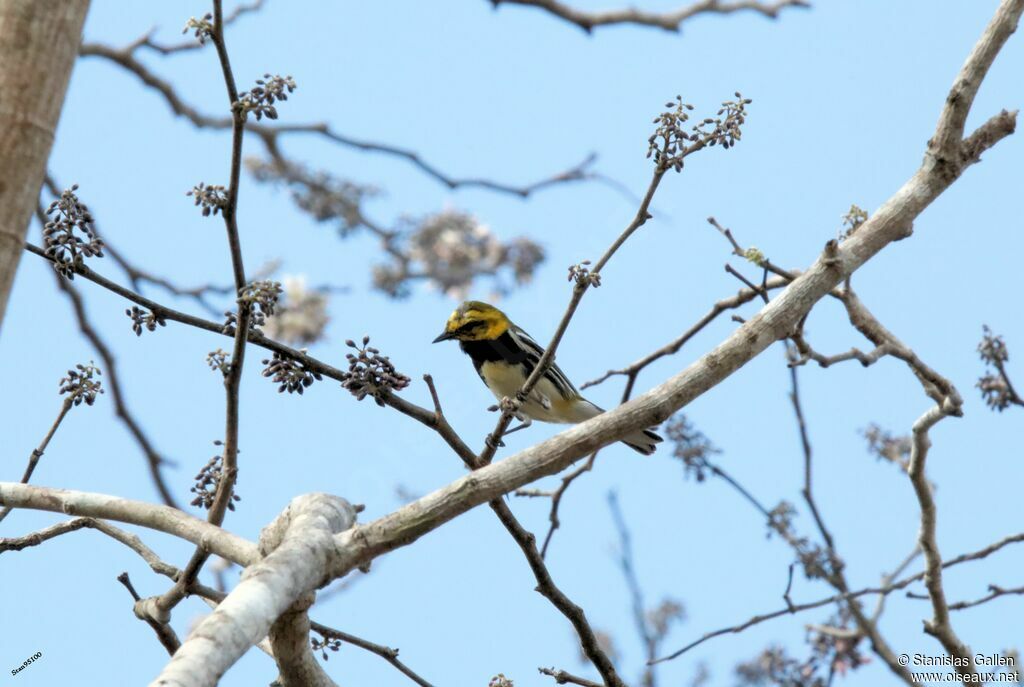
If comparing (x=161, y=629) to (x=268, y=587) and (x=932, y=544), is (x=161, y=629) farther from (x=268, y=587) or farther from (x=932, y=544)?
(x=932, y=544)

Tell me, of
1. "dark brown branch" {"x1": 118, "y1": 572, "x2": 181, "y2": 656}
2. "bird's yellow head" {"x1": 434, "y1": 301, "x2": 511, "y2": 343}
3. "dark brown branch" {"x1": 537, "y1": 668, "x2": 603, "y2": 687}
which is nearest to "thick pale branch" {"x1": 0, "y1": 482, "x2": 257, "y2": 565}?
"dark brown branch" {"x1": 118, "y1": 572, "x2": 181, "y2": 656}

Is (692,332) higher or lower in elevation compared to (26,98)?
higher

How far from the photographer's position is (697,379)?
111 inches

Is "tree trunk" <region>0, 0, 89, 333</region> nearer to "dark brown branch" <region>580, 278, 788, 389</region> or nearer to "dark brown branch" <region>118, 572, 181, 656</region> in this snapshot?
"dark brown branch" <region>118, 572, 181, 656</region>

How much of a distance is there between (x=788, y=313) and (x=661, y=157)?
0.51 m

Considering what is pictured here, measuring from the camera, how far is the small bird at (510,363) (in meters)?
6.09

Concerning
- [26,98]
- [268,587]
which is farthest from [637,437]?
[26,98]

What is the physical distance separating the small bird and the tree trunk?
14.1 feet

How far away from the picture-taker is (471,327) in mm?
6309

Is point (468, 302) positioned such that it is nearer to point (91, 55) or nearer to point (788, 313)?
point (91, 55)

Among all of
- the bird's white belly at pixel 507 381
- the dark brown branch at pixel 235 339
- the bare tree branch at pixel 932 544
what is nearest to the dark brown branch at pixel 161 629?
the dark brown branch at pixel 235 339

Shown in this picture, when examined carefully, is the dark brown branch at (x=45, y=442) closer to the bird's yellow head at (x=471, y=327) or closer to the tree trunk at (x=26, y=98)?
the tree trunk at (x=26, y=98)

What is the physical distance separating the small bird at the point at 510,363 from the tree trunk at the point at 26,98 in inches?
169

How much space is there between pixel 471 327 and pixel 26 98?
15.1ft
